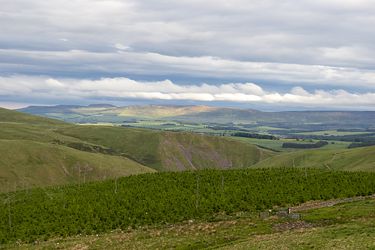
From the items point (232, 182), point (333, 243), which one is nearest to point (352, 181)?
point (232, 182)

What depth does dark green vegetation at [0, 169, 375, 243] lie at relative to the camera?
63.0 meters

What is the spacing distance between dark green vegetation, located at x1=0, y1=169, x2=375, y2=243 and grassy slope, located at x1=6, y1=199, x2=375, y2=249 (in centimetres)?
462

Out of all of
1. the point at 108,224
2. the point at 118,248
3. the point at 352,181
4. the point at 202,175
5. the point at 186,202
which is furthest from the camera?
the point at 202,175

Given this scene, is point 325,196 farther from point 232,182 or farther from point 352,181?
point 232,182

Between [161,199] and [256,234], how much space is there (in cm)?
2448

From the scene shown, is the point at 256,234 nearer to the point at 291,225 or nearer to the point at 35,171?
the point at 291,225

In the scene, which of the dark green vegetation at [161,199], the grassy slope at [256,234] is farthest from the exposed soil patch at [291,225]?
the dark green vegetation at [161,199]

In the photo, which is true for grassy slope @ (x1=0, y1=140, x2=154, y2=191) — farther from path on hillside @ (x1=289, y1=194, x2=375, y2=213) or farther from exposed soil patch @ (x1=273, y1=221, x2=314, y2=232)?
exposed soil patch @ (x1=273, y1=221, x2=314, y2=232)

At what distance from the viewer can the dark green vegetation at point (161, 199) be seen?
2480 inches

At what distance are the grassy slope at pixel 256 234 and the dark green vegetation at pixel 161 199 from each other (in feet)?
15.2

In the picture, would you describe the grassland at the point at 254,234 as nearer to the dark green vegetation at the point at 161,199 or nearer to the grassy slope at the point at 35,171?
the dark green vegetation at the point at 161,199

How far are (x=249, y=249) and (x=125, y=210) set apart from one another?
30.1 m

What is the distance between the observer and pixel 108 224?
205 feet

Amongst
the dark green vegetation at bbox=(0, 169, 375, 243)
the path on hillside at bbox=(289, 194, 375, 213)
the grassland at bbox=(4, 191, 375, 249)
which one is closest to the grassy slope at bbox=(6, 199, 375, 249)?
the grassland at bbox=(4, 191, 375, 249)
